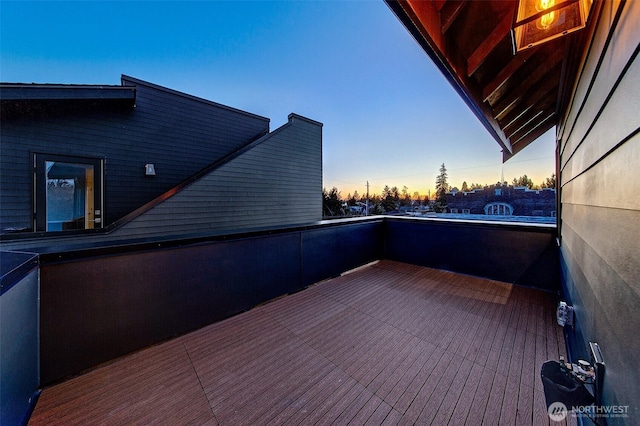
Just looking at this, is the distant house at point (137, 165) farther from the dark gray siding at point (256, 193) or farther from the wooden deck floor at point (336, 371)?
the wooden deck floor at point (336, 371)

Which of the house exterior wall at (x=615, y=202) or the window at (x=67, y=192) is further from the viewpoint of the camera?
the window at (x=67, y=192)

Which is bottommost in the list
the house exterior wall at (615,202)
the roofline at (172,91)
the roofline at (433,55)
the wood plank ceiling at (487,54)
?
the house exterior wall at (615,202)

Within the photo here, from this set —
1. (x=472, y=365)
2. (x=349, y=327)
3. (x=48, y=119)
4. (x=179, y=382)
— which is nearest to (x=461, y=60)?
(x=472, y=365)

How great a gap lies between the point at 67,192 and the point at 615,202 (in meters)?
6.84

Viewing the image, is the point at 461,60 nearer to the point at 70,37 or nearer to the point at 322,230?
the point at 322,230

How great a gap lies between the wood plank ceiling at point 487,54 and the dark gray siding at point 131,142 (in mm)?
Answer: 6058

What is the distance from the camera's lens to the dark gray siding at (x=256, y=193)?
4.74m

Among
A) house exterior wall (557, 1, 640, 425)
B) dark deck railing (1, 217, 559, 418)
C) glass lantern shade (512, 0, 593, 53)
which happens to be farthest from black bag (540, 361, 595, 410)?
dark deck railing (1, 217, 559, 418)

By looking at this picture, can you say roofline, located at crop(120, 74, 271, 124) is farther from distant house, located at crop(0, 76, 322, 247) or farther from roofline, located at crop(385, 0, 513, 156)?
roofline, located at crop(385, 0, 513, 156)

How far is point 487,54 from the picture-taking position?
5.80 ft

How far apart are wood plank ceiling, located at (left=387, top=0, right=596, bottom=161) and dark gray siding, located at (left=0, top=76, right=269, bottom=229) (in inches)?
238

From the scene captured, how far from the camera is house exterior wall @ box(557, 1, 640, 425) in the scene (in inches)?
26.1

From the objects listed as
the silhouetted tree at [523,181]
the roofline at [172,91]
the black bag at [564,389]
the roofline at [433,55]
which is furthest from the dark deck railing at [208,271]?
the silhouetted tree at [523,181]

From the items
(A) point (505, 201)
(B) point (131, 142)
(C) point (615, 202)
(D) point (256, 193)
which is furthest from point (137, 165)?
(A) point (505, 201)
